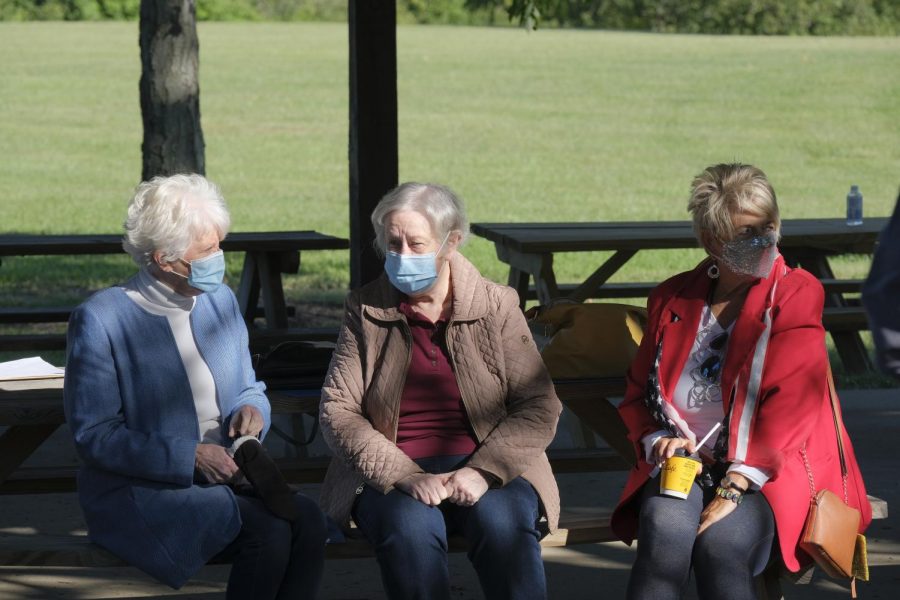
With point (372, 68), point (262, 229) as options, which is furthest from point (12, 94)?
point (372, 68)

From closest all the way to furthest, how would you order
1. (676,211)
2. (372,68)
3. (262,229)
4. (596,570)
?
1. (596,570)
2. (372,68)
3. (262,229)
4. (676,211)

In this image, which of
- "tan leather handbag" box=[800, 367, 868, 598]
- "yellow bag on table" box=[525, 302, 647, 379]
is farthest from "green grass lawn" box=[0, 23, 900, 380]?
"tan leather handbag" box=[800, 367, 868, 598]

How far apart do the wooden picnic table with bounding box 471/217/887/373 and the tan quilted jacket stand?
3.21 m

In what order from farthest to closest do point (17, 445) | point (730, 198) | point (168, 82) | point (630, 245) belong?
point (168, 82)
point (630, 245)
point (17, 445)
point (730, 198)

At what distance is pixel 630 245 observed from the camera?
730 centimetres

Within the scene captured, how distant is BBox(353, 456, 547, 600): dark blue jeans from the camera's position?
340 centimetres

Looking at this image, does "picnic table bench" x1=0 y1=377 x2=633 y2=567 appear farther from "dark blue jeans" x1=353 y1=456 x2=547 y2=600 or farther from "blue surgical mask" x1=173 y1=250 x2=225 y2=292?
"blue surgical mask" x1=173 y1=250 x2=225 y2=292

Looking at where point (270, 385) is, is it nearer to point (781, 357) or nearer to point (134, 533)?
point (134, 533)

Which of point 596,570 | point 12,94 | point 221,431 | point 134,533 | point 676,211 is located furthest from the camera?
point 12,94

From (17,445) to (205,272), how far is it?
97cm

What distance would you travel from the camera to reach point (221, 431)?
360cm

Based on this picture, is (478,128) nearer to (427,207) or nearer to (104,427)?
(427,207)

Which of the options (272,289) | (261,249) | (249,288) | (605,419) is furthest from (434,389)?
(249,288)

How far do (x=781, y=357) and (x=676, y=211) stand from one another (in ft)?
46.7
